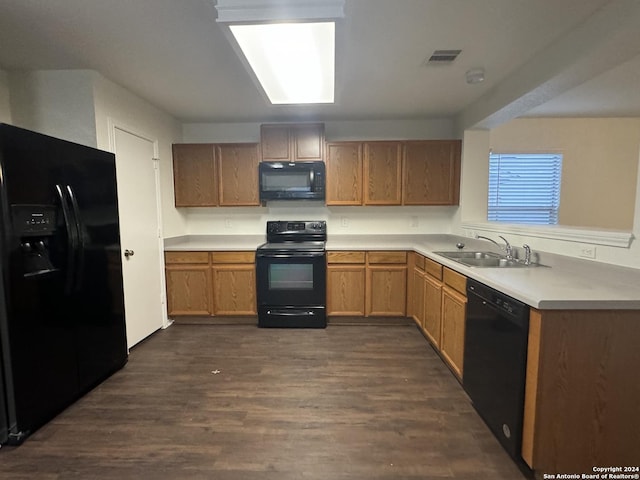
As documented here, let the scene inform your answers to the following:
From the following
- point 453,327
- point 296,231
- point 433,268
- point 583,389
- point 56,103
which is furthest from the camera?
point 296,231

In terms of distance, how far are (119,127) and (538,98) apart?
343 centimetres

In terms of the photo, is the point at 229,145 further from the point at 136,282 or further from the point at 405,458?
the point at 405,458

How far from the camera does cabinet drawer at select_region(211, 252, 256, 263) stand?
3465mm

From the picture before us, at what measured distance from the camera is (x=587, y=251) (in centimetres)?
189

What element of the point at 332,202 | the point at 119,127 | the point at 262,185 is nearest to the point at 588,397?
the point at 332,202

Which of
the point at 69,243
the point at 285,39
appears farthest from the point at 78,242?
the point at 285,39

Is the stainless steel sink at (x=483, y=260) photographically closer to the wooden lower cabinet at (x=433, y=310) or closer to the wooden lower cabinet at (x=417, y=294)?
the wooden lower cabinet at (x=433, y=310)

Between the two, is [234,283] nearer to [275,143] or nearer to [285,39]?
[275,143]

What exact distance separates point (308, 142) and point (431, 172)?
1476 mm

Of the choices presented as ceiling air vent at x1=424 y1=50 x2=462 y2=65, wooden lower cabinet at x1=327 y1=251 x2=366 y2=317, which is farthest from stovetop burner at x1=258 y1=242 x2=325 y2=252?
ceiling air vent at x1=424 y1=50 x2=462 y2=65

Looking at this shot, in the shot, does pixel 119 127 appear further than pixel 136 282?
No

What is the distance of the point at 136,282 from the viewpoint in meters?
2.96

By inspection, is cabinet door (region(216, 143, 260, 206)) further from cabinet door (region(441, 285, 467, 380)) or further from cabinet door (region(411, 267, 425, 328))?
cabinet door (region(441, 285, 467, 380))

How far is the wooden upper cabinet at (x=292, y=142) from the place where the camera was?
11.8 feet
